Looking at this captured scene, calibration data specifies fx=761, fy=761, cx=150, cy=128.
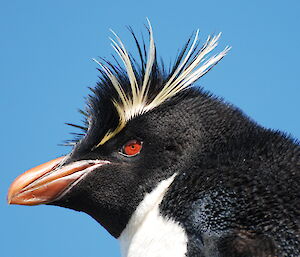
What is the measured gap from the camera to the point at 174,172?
15.6 ft

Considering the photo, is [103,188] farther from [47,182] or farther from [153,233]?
[153,233]

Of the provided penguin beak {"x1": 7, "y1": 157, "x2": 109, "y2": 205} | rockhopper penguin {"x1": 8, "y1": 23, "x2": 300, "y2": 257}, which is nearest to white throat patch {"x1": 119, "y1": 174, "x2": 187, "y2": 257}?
rockhopper penguin {"x1": 8, "y1": 23, "x2": 300, "y2": 257}

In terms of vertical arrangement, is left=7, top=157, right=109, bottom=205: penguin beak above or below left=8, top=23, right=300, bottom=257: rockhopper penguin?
below

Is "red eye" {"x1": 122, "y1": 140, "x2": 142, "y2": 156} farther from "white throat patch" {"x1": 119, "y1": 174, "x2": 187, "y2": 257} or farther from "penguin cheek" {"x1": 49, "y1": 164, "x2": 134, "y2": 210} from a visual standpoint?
"white throat patch" {"x1": 119, "y1": 174, "x2": 187, "y2": 257}

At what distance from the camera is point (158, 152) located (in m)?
4.90

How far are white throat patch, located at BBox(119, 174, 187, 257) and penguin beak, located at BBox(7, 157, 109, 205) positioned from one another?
1.52 ft

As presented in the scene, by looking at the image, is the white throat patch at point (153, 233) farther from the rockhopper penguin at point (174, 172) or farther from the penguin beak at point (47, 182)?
the penguin beak at point (47, 182)

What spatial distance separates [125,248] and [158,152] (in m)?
0.72

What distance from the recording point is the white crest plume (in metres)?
5.12

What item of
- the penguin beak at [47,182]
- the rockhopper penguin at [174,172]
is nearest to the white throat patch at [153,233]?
the rockhopper penguin at [174,172]

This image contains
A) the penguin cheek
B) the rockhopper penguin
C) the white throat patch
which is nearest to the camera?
the rockhopper penguin

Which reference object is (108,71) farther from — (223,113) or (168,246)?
(168,246)

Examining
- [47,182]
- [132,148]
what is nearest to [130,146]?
[132,148]

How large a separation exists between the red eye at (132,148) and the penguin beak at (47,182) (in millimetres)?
152
